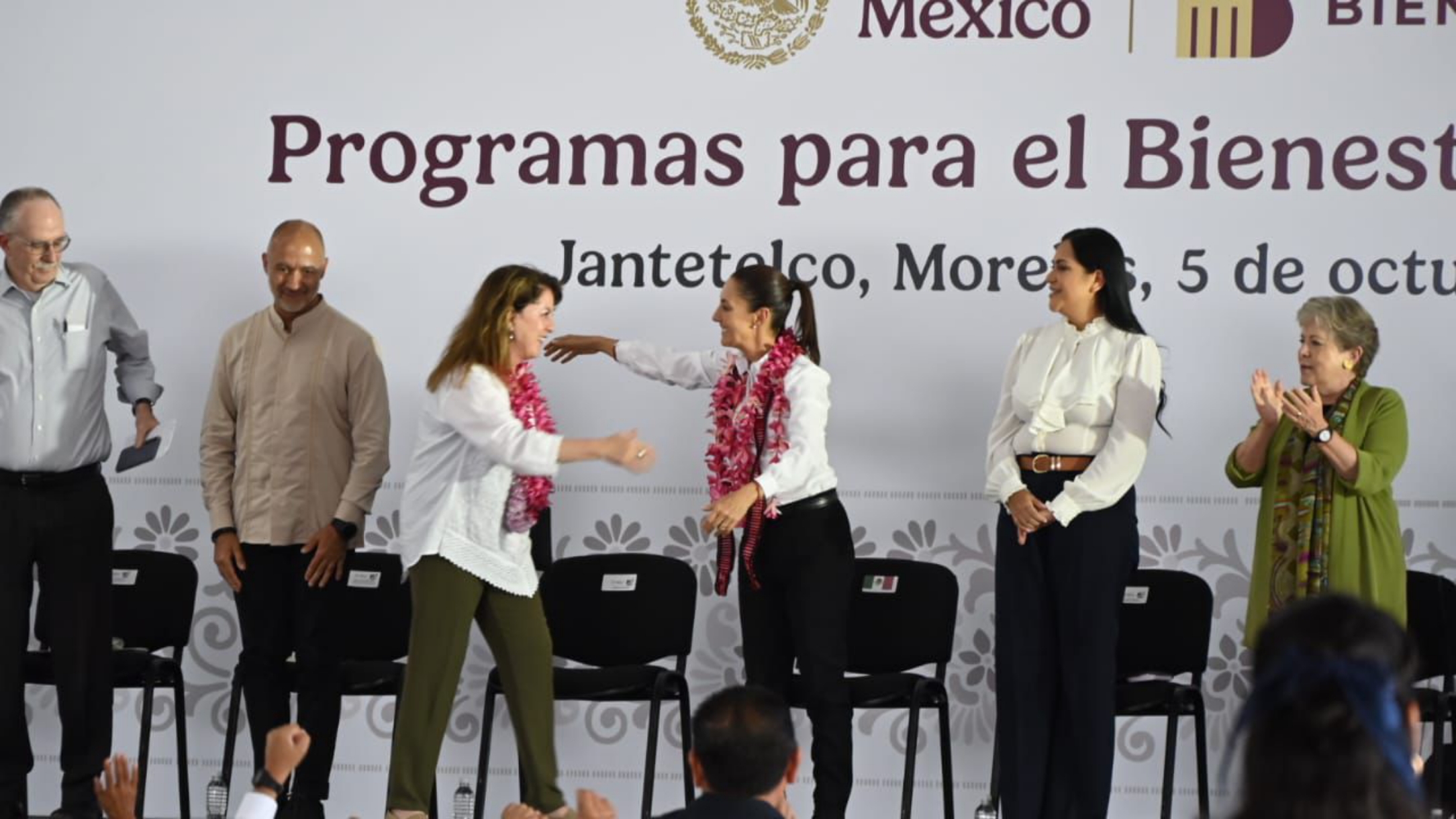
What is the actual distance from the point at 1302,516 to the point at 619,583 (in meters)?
1.97

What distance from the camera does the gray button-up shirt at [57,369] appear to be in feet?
14.9

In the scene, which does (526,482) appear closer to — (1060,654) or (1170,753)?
(1060,654)

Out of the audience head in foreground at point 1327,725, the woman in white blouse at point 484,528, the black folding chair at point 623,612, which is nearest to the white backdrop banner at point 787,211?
the black folding chair at point 623,612

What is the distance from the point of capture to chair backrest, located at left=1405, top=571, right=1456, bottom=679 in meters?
4.68

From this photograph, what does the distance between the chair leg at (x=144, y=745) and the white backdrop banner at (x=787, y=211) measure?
142 mm

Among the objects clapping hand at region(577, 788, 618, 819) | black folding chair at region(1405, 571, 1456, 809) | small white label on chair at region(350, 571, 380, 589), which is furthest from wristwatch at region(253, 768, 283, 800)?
black folding chair at region(1405, 571, 1456, 809)

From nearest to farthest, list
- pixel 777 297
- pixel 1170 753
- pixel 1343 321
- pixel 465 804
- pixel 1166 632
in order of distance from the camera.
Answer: pixel 1343 321, pixel 777 297, pixel 1170 753, pixel 1166 632, pixel 465 804

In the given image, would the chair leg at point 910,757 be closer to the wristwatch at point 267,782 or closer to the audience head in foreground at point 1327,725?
the wristwatch at point 267,782

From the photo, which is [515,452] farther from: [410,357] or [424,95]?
[424,95]

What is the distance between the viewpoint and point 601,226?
17.2ft

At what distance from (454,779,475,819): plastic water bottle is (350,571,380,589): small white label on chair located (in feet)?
2.20

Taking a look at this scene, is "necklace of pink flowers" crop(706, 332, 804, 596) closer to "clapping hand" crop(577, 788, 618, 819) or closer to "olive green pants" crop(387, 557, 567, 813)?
"olive green pants" crop(387, 557, 567, 813)

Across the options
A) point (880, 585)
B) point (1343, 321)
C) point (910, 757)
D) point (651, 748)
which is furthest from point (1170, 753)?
point (651, 748)

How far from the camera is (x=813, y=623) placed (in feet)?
14.8
